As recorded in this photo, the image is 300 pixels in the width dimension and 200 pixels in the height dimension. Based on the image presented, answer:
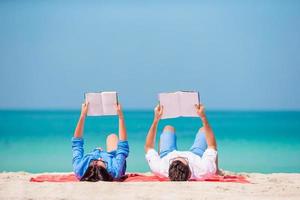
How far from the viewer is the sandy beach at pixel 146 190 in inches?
228

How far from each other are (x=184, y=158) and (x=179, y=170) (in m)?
0.11

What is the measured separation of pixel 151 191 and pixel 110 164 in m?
0.66

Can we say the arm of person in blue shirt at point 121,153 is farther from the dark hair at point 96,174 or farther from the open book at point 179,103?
the open book at point 179,103

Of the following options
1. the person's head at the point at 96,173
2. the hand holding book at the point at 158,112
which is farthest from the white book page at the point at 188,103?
the person's head at the point at 96,173

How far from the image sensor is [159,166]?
259 inches

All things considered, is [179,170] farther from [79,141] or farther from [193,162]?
[79,141]

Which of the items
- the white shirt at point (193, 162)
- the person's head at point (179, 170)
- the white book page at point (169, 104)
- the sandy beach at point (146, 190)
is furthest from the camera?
the white book page at point (169, 104)

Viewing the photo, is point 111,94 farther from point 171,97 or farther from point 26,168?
point 26,168

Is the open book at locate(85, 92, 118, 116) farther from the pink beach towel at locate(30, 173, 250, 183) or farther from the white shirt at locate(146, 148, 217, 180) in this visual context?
the pink beach towel at locate(30, 173, 250, 183)

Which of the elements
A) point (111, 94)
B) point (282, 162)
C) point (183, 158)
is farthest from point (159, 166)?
point (282, 162)

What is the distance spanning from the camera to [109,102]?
259 inches

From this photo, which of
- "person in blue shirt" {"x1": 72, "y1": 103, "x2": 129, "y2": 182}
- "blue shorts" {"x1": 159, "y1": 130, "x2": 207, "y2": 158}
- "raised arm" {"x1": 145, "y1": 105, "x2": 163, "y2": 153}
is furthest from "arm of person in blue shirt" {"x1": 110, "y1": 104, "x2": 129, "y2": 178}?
"blue shorts" {"x1": 159, "y1": 130, "x2": 207, "y2": 158}

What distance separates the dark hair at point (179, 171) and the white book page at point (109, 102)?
690mm

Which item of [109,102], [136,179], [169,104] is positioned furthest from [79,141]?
[169,104]
